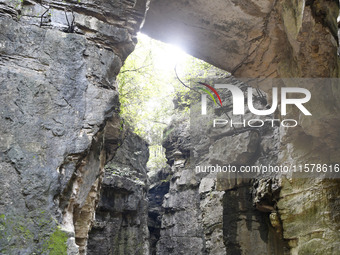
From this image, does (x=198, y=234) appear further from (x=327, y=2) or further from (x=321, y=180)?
(x=327, y=2)

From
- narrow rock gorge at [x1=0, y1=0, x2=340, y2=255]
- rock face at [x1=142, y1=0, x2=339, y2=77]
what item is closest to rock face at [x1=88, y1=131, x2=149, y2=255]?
narrow rock gorge at [x1=0, y1=0, x2=340, y2=255]

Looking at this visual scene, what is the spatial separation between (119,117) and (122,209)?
8521 millimetres

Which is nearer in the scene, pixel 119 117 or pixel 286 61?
pixel 286 61

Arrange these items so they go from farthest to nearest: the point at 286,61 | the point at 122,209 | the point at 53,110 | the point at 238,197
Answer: the point at 122,209
the point at 238,197
the point at 286,61
the point at 53,110

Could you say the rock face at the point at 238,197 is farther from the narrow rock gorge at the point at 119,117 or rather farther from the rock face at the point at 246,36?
the rock face at the point at 246,36

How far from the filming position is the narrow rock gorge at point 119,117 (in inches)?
186

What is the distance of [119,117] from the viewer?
24.0 ft

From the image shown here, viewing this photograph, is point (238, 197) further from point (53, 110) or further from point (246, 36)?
point (53, 110)

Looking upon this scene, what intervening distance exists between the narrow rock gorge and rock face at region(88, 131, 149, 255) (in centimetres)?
554

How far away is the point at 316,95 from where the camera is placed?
623 centimetres

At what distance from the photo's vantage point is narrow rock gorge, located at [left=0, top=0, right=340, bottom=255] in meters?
4.72

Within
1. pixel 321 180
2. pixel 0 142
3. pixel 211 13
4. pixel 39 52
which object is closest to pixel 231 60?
pixel 211 13

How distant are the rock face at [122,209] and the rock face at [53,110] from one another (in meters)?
8.21

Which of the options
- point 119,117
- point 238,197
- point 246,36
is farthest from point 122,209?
point 246,36
